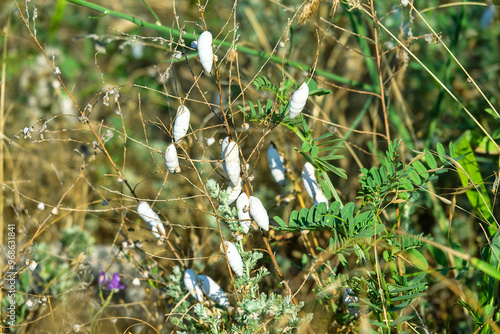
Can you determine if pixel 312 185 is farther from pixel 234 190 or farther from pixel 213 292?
pixel 213 292

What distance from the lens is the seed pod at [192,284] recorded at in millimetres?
812

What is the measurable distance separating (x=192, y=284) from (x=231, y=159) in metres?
0.26

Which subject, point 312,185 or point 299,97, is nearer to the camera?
point 299,97

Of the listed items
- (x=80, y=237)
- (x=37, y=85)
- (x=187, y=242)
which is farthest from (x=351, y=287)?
(x=37, y=85)

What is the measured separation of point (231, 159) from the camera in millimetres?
697

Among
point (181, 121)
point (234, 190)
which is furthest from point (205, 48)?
point (234, 190)

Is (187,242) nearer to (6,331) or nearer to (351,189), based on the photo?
(6,331)

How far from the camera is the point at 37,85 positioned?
6.51ft

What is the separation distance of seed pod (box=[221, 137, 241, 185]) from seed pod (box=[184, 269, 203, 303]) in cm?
21

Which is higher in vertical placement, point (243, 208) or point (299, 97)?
point (299, 97)

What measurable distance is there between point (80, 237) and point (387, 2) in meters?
1.26

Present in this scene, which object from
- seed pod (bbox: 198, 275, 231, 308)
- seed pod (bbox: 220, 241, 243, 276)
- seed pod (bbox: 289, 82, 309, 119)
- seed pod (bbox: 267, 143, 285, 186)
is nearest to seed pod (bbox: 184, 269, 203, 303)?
seed pod (bbox: 198, 275, 231, 308)

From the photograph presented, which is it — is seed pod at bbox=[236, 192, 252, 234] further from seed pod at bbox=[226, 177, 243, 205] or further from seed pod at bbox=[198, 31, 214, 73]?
seed pod at bbox=[198, 31, 214, 73]

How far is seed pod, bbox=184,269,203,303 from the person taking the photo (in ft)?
2.66
